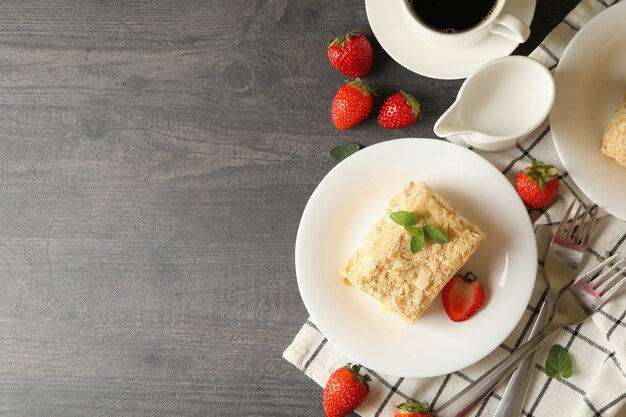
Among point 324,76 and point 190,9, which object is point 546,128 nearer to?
point 324,76

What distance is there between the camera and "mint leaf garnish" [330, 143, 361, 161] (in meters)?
2.03

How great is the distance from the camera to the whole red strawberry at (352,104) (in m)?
1.98

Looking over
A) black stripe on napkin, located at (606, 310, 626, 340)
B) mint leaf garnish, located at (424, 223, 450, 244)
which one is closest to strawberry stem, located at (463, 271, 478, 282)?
mint leaf garnish, located at (424, 223, 450, 244)

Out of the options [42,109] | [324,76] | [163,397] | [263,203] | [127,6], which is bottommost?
[163,397]

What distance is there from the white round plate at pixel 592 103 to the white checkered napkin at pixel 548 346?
3.3 inches

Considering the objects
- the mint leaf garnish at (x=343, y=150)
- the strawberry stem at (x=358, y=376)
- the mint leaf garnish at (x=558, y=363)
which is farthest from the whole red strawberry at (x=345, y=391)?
the mint leaf garnish at (x=343, y=150)

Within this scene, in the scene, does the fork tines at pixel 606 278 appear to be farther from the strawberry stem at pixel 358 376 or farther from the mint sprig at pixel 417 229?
the strawberry stem at pixel 358 376

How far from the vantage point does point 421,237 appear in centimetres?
179

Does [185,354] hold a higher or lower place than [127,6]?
lower

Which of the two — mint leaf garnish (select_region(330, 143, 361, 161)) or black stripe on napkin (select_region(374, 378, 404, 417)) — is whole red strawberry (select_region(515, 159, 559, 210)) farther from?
black stripe on napkin (select_region(374, 378, 404, 417))

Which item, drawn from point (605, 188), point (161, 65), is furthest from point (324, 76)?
point (605, 188)

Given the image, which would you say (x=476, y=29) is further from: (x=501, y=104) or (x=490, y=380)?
(x=490, y=380)

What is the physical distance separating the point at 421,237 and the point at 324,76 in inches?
24.4

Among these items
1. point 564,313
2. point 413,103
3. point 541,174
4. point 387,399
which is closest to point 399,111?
point 413,103
